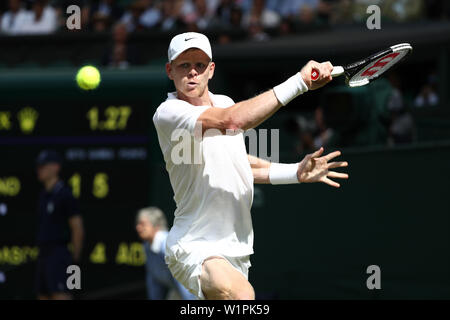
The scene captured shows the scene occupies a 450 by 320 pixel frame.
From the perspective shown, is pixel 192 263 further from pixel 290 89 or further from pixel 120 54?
pixel 120 54

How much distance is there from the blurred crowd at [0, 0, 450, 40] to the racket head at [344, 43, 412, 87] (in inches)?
232

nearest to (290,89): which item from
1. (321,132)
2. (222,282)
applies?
(222,282)

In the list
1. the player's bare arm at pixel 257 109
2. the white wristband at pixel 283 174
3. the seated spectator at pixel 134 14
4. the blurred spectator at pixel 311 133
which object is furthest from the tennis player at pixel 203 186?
the seated spectator at pixel 134 14

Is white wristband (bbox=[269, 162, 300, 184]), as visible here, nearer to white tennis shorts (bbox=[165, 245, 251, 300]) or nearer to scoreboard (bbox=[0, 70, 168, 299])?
white tennis shorts (bbox=[165, 245, 251, 300])

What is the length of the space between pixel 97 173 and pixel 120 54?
4.76 ft

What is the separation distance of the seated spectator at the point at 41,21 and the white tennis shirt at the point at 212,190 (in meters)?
7.88

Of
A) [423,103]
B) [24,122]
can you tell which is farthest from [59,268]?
[423,103]

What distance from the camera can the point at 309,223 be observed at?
9.54m

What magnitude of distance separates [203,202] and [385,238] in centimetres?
438

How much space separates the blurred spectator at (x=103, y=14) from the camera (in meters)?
12.2

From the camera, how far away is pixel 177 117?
16.5ft

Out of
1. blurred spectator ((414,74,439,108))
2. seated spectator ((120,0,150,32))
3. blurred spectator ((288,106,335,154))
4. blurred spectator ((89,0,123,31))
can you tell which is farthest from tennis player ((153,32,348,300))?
seated spectator ((120,0,150,32))

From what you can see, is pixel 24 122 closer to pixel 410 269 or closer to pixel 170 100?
pixel 410 269

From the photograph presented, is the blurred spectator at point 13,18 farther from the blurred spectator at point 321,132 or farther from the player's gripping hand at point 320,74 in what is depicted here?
the player's gripping hand at point 320,74
